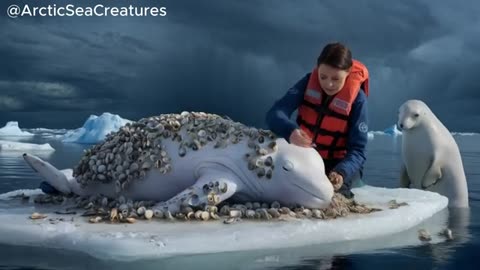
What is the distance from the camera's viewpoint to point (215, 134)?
21.1 feet

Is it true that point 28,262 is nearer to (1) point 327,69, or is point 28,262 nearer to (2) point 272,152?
(2) point 272,152

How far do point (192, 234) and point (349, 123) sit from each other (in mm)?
2511

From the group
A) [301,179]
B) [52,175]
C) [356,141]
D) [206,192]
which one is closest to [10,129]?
[52,175]

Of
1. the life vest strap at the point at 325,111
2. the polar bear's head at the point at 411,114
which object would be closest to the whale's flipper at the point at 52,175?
the life vest strap at the point at 325,111

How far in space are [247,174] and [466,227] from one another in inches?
86.5

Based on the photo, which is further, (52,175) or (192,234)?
(52,175)

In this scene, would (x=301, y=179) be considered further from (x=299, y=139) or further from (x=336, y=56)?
(x=336, y=56)

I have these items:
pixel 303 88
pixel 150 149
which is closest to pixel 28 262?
pixel 150 149

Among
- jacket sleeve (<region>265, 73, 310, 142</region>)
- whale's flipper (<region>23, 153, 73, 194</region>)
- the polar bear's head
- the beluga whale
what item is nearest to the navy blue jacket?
jacket sleeve (<region>265, 73, 310, 142</region>)

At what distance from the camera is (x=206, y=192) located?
Result: 19.0 feet

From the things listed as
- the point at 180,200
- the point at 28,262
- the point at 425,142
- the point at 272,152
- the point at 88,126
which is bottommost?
the point at 28,262

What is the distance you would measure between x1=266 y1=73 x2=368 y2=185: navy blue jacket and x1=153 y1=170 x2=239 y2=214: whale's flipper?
2.22 ft

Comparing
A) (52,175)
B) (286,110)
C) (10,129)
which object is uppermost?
(10,129)

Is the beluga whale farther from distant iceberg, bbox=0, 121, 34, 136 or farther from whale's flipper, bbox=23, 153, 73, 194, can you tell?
distant iceberg, bbox=0, 121, 34, 136
